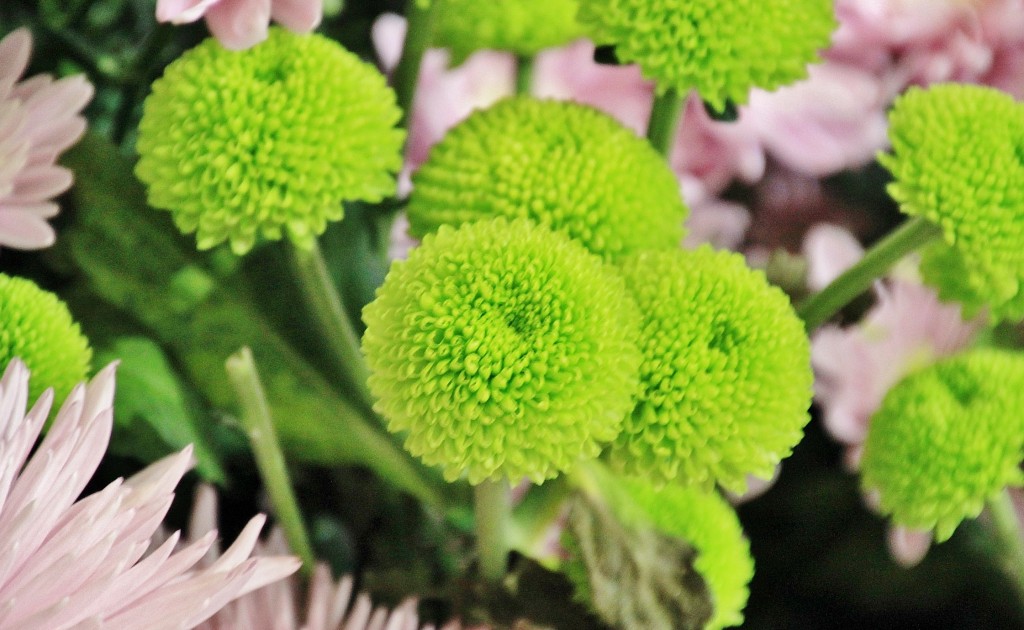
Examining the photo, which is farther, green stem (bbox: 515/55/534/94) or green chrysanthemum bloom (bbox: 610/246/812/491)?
green stem (bbox: 515/55/534/94)

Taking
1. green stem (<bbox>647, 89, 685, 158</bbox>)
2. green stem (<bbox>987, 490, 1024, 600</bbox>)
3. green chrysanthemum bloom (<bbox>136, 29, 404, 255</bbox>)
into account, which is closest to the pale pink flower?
green chrysanthemum bloom (<bbox>136, 29, 404, 255</bbox>)

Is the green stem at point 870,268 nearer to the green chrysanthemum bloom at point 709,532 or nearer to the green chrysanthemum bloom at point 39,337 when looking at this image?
the green chrysanthemum bloom at point 709,532

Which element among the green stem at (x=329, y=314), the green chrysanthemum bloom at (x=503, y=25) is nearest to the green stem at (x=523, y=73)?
Result: the green chrysanthemum bloom at (x=503, y=25)

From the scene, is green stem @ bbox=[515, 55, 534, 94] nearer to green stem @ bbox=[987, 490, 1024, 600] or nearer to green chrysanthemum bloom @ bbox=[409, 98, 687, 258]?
green chrysanthemum bloom @ bbox=[409, 98, 687, 258]

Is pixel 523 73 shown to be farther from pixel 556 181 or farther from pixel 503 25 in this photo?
pixel 556 181

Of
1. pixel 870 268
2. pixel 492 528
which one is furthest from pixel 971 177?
pixel 492 528

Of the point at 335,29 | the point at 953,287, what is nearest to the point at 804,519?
the point at 953,287

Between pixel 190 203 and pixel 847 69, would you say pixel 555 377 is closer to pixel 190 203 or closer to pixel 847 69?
pixel 190 203
